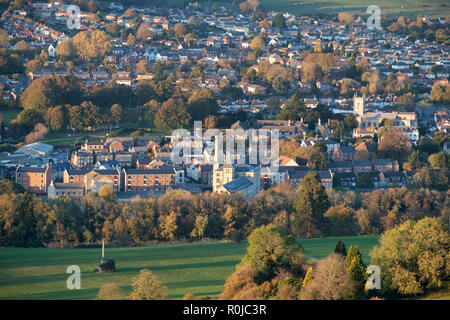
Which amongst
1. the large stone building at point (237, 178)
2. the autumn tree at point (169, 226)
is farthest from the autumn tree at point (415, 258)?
the large stone building at point (237, 178)

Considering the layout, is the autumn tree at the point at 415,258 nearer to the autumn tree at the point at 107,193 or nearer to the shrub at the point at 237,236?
the shrub at the point at 237,236

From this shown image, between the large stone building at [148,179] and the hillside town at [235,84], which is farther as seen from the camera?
the hillside town at [235,84]

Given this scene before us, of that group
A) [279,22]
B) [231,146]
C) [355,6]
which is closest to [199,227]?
[231,146]

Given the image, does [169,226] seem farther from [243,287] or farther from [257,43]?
[257,43]

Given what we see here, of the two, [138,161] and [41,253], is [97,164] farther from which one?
[41,253]

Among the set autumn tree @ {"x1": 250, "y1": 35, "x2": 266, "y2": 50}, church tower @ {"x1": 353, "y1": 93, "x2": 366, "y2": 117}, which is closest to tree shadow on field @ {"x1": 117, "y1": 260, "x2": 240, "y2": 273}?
church tower @ {"x1": 353, "y1": 93, "x2": 366, "y2": 117}

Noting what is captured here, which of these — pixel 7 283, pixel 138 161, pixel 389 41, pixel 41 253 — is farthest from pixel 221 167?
pixel 389 41
